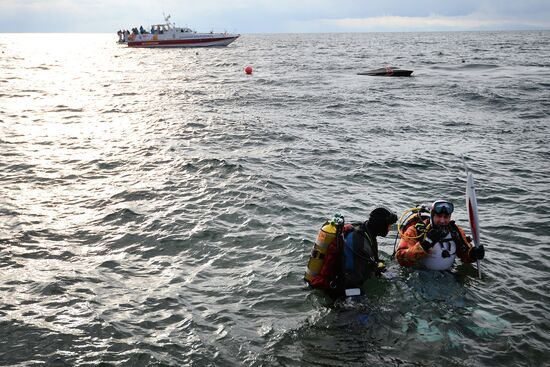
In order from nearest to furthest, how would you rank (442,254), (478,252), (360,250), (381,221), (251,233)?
1. (360,250)
2. (381,221)
3. (478,252)
4. (442,254)
5. (251,233)

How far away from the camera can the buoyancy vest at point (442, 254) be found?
28.7 ft

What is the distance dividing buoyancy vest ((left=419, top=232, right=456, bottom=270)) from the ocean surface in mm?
278

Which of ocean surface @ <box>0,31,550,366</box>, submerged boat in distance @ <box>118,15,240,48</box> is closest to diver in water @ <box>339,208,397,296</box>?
ocean surface @ <box>0,31,550,366</box>

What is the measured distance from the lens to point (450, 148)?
19281 millimetres

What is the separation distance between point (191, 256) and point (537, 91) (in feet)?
105

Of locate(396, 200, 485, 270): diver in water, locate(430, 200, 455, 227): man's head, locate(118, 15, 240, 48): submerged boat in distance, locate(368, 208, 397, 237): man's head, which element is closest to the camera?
locate(368, 208, 397, 237): man's head

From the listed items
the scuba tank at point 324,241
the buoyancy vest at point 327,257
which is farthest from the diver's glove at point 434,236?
the scuba tank at point 324,241

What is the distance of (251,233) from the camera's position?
11609 mm

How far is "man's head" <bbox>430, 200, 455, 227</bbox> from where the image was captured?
27.6 feet

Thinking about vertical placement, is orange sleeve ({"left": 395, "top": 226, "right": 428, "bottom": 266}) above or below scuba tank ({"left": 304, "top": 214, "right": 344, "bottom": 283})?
below

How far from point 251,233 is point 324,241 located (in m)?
4.43

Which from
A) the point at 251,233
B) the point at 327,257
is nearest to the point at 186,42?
the point at 251,233

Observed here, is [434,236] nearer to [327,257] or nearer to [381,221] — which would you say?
[381,221]

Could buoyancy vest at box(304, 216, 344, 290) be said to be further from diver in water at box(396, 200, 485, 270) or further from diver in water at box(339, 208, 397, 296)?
diver in water at box(396, 200, 485, 270)
